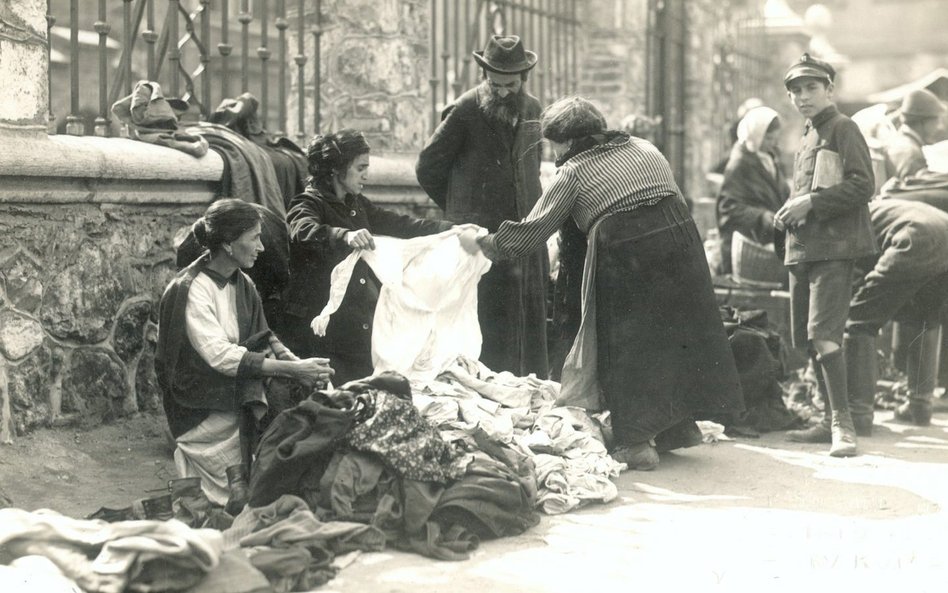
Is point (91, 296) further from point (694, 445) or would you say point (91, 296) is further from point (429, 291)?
point (694, 445)

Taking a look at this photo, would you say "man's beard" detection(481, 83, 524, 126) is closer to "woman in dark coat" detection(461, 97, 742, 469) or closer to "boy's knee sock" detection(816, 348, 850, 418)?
"woman in dark coat" detection(461, 97, 742, 469)

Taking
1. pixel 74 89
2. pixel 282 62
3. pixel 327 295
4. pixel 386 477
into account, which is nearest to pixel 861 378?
pixel 327 295

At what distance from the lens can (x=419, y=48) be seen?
8.24 metres

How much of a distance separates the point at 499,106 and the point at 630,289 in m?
1.47

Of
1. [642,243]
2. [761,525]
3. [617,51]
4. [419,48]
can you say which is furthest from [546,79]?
[761,525]

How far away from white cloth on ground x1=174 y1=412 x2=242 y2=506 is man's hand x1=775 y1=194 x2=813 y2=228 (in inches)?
132

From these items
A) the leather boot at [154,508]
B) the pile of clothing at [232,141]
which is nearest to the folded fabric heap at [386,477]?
the leather boot at [154,508]

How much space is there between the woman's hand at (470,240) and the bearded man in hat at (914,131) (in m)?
3.46

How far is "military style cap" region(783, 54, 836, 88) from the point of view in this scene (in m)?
6.58

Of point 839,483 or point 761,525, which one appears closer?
point 761,525

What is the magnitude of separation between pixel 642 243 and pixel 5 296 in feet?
9.93

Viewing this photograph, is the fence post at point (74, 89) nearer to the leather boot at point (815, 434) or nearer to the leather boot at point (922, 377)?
the leather boot at point (815, 434)

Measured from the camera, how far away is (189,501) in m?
4.84

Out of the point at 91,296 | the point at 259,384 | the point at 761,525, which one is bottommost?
the point at 761,525
